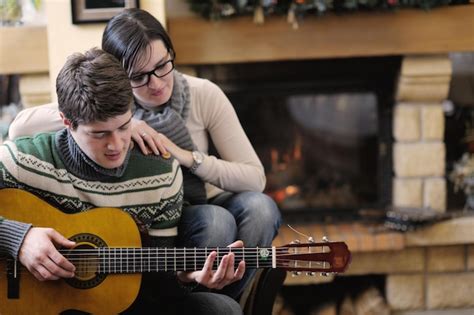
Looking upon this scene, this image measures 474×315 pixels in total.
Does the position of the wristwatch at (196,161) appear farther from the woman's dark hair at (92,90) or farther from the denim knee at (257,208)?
the woman's dark hair at (92,90)

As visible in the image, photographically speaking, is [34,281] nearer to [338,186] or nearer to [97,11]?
[97,11]

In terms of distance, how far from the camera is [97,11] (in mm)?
2588

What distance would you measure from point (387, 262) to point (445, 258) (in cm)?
25

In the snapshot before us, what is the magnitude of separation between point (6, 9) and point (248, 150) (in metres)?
1.30

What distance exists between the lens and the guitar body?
5.29 ft

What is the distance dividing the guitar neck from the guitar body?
0.02 m

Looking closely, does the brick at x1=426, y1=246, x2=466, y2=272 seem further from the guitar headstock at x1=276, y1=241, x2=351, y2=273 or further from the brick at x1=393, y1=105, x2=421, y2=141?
the guitar headstock at x1=276, y1=241, x2=351, y2=273

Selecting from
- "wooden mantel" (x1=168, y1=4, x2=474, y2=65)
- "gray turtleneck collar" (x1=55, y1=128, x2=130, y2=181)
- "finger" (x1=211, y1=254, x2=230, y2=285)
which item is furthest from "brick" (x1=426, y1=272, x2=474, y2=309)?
"gray turtleneck collar" (x1=55, y1=128, x2=130, y2=181)

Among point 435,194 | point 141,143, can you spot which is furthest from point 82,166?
point 435,194

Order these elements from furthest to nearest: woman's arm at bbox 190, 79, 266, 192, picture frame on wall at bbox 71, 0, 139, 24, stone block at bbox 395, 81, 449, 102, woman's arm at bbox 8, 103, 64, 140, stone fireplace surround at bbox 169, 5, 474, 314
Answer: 1. stone block at bbox 395, 81, 449, 102
2. stone fireplace surround at bbox 169, 5, 474, 314
3. picture frame on wall at bbox 71, 0, 139, 24
4. woman's arm at bbox 190, 79, 266, 192
5. woman's arm at bbox 8, 103, 64, 140

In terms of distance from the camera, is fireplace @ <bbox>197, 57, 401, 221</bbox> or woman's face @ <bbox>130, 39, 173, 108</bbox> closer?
woman's face @ <bbox>130, 39, 173, 108</bbox>

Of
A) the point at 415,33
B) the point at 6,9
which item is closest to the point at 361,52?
the point at 415,33

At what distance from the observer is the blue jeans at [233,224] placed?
1.79 m

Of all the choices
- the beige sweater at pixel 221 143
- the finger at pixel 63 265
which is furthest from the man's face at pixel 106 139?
Result: the beige sweater at pixel 221 143
